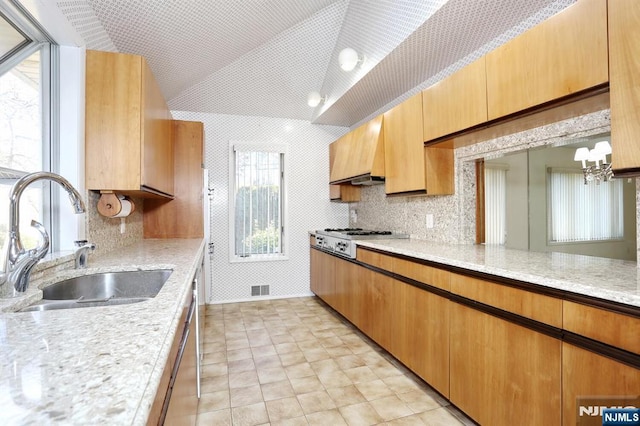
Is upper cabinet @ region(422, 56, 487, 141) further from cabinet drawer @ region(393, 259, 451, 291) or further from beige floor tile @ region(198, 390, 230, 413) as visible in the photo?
beige floor tile @ region(198, 390, 230, 413)

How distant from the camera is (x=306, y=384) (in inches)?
88.0

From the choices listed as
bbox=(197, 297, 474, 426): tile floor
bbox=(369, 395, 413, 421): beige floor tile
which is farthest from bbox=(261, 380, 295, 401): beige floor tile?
bbox=(369, 395, 413, 421): beige floor tile

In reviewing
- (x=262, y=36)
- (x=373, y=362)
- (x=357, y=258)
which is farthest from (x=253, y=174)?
(x=373, y=362)

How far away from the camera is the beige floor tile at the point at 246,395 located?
2027mm

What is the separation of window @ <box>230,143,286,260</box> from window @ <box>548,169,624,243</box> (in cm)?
313

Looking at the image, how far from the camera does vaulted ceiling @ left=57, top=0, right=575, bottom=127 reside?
202 cm

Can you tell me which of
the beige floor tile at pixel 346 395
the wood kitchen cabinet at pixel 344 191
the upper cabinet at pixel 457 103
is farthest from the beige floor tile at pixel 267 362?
the wood kitchen cabinet at pixel 344 191

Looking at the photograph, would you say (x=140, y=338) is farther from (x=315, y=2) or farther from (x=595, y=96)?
(x=315, y=2)

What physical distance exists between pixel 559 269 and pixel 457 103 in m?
1.19

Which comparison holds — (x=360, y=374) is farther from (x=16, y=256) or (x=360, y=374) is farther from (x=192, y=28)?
(x=192, y=28)

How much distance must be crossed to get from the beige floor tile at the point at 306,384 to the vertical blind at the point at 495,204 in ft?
5.81

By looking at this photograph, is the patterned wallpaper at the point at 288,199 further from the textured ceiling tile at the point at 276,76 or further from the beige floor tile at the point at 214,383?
the beige floor tile at the point at 214,383

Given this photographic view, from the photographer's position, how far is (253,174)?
4391mm

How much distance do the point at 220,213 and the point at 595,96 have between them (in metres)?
3.83
